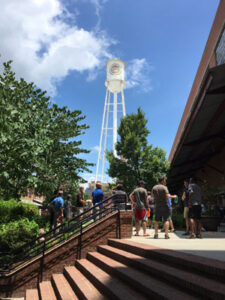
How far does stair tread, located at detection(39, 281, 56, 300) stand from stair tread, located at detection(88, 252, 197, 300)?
137 cm

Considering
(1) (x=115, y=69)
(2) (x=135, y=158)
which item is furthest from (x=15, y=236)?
(1) (x=115, y=69)

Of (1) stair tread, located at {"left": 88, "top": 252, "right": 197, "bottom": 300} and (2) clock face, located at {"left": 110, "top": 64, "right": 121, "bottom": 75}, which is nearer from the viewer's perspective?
(1) stair tread, located at {"left": 88, "top": 252, "right": 197, "bottom": 300}

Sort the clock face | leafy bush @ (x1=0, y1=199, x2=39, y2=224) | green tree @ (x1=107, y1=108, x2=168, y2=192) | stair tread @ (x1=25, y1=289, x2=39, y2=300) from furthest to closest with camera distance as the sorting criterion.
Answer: the clock face, green tree @ (x1=107, y1=108, x2=168, y2=192), leafy bush @ (x1=0, y1=199, x2=39, y2=224), stair tread @ (x1=25, y1=289, x2=39, y2=300)

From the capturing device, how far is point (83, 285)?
485 centimetres

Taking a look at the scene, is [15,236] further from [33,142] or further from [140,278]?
[140,278]

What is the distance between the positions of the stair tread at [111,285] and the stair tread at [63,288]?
0.50 meters

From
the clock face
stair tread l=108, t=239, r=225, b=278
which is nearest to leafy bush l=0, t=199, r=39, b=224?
stair tread l=108, t=239, r=225, b=278

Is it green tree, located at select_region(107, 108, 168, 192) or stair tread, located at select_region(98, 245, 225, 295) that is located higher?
green tree, located at select_region(107, 108, 168, 192)

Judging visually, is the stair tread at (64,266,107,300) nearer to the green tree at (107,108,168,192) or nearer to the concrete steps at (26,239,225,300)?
the concrete steps at (26,239,225,300)

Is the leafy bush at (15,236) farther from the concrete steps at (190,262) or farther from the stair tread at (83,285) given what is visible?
the concrete steps at (190,262)

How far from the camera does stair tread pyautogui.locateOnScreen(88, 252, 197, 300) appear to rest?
3.18m

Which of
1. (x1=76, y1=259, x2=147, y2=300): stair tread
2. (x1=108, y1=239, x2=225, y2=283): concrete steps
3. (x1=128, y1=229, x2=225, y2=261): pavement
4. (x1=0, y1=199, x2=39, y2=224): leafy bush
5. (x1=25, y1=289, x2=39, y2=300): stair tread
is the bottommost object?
(x1=25, y1=289, x2=39, y2=300): stair tread

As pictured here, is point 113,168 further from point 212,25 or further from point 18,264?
point 18,264

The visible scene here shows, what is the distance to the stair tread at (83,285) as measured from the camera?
4.20m
